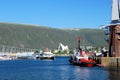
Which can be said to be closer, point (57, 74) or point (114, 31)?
point (57, 74)

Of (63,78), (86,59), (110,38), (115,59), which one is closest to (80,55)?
(86,59)

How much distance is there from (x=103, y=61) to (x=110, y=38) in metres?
8.50

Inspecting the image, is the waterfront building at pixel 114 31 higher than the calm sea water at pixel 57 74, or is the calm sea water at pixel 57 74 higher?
the waterfront building at pixel 114 31

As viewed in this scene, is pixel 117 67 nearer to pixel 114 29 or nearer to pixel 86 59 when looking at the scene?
pixel 114 29

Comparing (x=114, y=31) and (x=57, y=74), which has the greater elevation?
(x=114, y=31)

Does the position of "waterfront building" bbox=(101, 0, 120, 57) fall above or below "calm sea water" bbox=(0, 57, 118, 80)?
above

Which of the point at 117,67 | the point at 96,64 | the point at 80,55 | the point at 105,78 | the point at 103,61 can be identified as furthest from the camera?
the point at 80,55

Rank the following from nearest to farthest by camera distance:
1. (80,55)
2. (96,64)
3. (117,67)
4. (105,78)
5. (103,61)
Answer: (105,78) → (117,67) → (103,61) → (96,64) → (80,55)

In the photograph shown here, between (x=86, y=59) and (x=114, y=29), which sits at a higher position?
(x=114, y=29)

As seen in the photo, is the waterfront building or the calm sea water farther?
the waterfront building

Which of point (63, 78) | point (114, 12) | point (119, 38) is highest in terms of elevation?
point (114, 12)

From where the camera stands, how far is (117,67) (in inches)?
4783

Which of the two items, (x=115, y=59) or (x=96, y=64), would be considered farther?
(x=96, y=64)

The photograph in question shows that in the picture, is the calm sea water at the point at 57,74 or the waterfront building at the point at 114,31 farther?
the waterfront building at the point at 114,31
